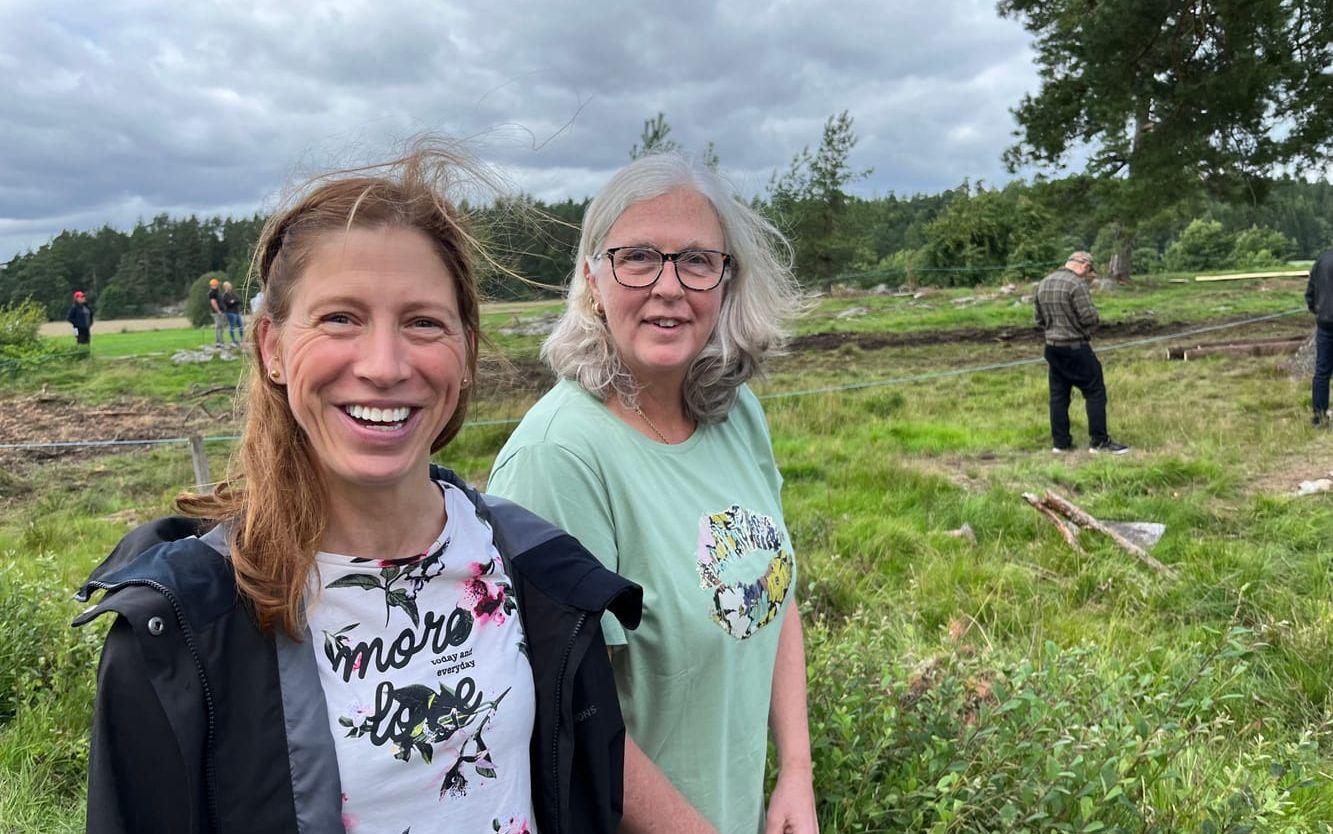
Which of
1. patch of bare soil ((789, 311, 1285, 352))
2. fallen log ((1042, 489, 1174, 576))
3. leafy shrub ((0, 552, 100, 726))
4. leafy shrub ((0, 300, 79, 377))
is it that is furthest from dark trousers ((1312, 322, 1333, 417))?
leafy shrub ((0, 300, 79, 377))

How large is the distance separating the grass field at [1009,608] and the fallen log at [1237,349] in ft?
6.20

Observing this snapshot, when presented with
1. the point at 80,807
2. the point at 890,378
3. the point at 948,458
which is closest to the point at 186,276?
the point at 890,378

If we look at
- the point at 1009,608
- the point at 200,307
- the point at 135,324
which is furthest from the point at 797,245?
the point at 135,324

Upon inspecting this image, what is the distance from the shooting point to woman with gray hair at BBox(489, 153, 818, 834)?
1.55 metres

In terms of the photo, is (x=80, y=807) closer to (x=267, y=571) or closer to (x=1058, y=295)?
(x=267, y=571)

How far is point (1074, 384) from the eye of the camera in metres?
8.41

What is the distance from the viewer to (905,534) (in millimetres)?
5598

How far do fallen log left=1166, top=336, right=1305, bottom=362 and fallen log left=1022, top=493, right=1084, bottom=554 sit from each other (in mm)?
8962

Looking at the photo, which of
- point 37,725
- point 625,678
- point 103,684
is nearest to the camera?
point 103,684

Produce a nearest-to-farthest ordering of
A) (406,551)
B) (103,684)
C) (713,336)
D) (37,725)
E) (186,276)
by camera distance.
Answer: (103,684) → (406,551) → (713,336) → (37,725) → (186,276)

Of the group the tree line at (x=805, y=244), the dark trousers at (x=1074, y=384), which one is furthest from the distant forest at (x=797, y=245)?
the dark trousers at (x=1074, y=384)

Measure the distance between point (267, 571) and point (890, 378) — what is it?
511 inches

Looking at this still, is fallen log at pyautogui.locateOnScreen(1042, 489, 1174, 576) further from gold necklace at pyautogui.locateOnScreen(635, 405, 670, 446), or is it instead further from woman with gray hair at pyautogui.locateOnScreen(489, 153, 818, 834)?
gold necklace at pyautogui.locateOnScreen(635, 405, 670, 446)

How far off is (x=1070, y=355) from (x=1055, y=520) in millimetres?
3035
